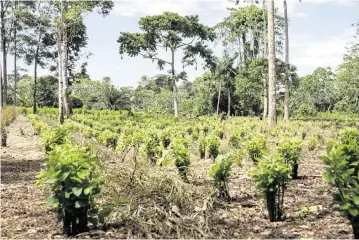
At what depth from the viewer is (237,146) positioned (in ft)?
33.0

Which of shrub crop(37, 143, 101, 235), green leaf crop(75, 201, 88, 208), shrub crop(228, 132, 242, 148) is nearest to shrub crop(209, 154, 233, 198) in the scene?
shrub crop(37, 143, 101, 235)

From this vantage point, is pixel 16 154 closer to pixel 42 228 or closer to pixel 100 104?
pixel 42 228

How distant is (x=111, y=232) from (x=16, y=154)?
666 cm

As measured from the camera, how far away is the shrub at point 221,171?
4.61 meters

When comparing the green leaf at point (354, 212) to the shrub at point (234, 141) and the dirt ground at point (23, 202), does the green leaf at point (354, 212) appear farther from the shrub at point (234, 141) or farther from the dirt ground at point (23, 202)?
the shrub at point (234, 141)

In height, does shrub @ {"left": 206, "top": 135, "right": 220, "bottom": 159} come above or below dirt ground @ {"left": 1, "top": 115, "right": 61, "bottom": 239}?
above

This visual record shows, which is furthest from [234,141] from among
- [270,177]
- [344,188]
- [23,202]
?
[344,188]

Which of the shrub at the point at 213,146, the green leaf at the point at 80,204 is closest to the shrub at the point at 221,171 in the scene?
the green leaf at the point at 80,204

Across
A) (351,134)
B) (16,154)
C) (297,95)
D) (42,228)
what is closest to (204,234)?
(42,228)

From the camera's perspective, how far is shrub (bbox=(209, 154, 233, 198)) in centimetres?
461

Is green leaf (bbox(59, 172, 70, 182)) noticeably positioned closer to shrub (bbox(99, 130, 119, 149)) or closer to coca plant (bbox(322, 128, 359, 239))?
coca plant (bbox(322, 128, 359, 239))

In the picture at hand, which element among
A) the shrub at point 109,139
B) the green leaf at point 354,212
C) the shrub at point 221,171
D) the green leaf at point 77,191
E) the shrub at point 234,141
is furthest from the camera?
the shrub at point 109,139

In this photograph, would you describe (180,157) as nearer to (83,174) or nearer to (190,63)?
(83,174)

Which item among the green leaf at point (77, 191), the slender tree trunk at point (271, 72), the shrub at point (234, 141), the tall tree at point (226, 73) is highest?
the tall tree at point (226, 73)
